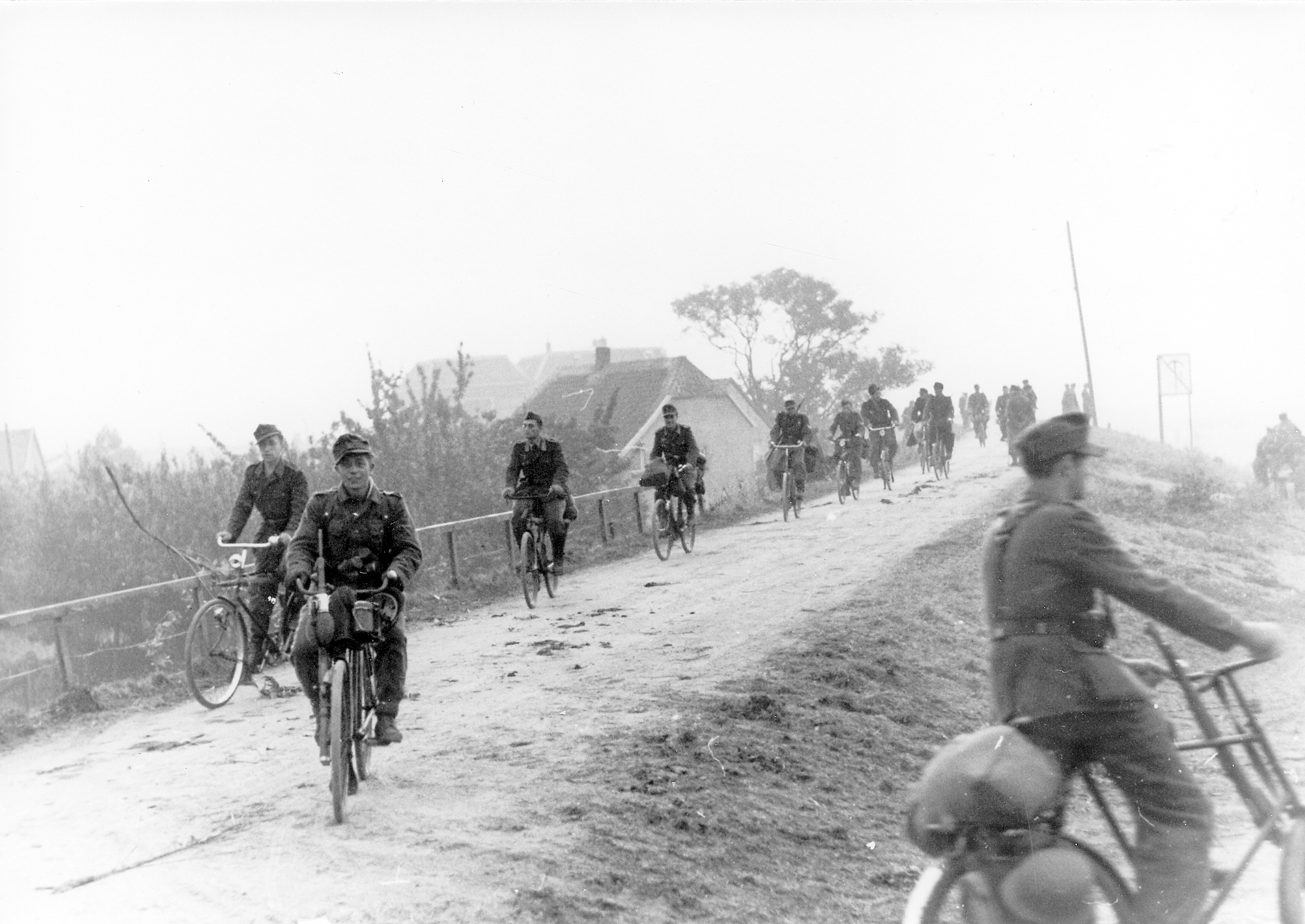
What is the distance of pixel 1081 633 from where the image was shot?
11.6ft

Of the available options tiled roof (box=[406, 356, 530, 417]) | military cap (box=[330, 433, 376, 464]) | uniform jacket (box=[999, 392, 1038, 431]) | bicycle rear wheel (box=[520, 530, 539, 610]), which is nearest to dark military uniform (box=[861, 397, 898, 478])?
uniform jacket (box=[999, 392, 1038, 431])

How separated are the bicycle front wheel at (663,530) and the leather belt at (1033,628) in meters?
12.2

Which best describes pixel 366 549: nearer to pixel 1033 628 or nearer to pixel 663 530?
pixel 1033 628

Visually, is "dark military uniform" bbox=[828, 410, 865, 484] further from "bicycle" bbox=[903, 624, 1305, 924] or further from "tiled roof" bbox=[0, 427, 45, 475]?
"bicycle" bbox=[903, 624, 1305, 924]

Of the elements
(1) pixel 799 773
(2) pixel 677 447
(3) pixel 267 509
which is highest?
(3) pixel 267 509

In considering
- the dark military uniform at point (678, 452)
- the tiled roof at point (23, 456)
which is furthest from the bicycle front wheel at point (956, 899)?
the tiled roof at point (23, 456)

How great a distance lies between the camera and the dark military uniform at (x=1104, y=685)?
3459 mm

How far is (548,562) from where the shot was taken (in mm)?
13000

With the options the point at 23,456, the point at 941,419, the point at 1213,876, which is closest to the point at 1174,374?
the point at 941,419

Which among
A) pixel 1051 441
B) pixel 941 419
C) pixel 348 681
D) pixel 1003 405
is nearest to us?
pixel 1051 441

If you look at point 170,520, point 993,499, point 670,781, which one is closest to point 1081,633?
point 670,781

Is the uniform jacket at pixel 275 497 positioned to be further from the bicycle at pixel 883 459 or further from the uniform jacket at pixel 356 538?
the bicycle at pixel 883 459

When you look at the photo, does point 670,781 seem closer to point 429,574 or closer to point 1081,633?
point 1081,633

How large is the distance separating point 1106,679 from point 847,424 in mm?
18021
